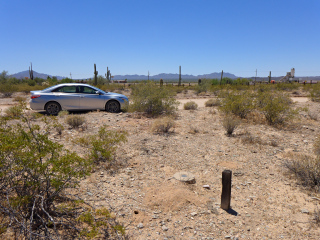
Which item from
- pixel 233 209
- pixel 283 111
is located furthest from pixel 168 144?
pixel 283 111

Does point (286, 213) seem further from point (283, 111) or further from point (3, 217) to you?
point (283, 111)

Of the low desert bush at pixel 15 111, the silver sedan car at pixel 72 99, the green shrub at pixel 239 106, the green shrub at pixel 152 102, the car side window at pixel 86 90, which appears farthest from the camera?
the car side window at pixel 86 90

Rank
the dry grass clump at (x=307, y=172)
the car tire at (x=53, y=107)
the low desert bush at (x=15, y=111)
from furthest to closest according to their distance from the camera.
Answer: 1. the car tire at (x=53, y=107)
2. the dry grass clump at (x=307, y=172)
3. the low desert bush at (x=15, y=111)

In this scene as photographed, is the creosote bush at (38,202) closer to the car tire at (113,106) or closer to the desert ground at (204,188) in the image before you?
the desert ground at (204,188)

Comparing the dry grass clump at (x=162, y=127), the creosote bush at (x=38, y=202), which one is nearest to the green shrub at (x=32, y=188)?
the creosote bush at (x=38, y=202)

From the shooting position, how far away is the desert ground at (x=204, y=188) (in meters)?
3.75

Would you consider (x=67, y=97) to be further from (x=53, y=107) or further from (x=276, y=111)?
(x=276, y=111)

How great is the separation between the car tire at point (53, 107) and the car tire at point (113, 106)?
226 cm

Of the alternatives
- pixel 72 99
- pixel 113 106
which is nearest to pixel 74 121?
pixel 72 99

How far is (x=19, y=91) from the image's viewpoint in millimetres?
26000

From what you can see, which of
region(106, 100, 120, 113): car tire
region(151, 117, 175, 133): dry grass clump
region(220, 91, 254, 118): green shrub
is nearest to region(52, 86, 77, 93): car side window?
region(106, 100, 120, 113): car tire

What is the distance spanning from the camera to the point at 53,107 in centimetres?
1127

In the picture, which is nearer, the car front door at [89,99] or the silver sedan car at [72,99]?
the silver sedan car at [72,99]

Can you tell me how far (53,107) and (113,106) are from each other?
9.06ft
